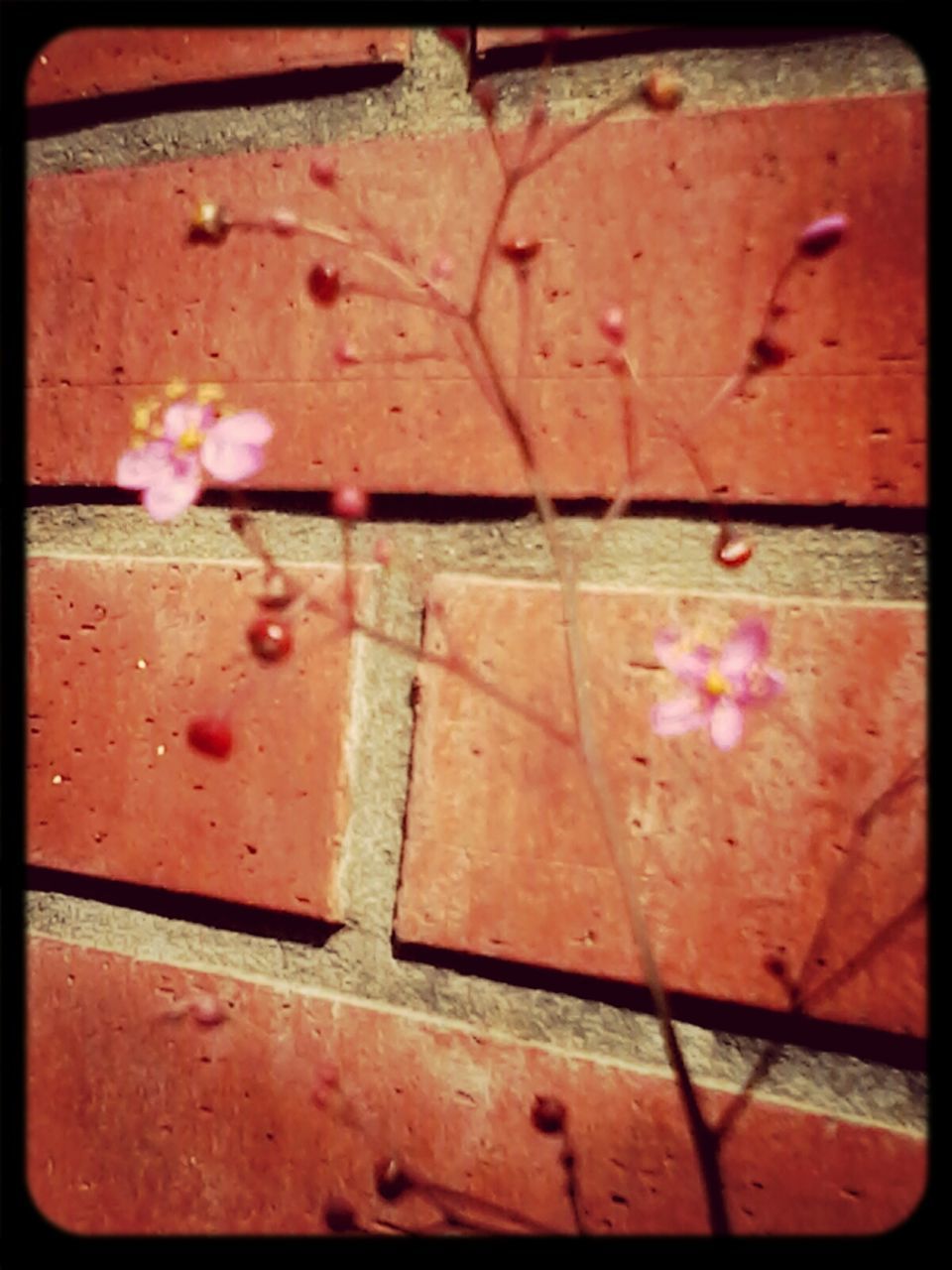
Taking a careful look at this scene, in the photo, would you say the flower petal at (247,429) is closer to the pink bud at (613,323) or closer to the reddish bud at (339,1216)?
the pink bud at (613,323)

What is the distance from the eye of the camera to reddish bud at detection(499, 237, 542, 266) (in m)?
0.27

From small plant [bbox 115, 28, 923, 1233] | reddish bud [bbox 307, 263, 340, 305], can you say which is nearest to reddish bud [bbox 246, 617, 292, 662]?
small plant [bbox 115, 28, 923, 1233]

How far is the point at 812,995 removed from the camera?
0.80ft

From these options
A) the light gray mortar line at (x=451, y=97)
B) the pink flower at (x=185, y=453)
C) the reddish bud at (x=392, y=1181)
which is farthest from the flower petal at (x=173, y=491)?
the reddish bud at (x=392, y=1181)

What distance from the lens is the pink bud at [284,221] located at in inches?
11.5

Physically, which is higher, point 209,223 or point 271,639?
point 209,223

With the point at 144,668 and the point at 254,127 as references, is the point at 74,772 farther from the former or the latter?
the point at 254,127

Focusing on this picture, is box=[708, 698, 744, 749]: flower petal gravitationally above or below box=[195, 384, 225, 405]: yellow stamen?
below

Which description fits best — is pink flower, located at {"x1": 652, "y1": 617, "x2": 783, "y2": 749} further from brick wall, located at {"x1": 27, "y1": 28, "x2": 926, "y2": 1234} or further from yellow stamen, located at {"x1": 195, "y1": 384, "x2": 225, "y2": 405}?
yellow stamen, located at {"x1": 195, "y1": 384, "x2": 225, "y2": 405}

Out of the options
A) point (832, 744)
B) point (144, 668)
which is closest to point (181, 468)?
point (144, 668)

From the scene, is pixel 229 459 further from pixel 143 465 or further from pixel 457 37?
pixel 457 37

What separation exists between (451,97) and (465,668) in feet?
0.57

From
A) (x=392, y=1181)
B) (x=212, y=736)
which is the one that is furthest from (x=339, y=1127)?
(x=212, y=736)

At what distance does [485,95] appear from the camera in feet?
0.91
